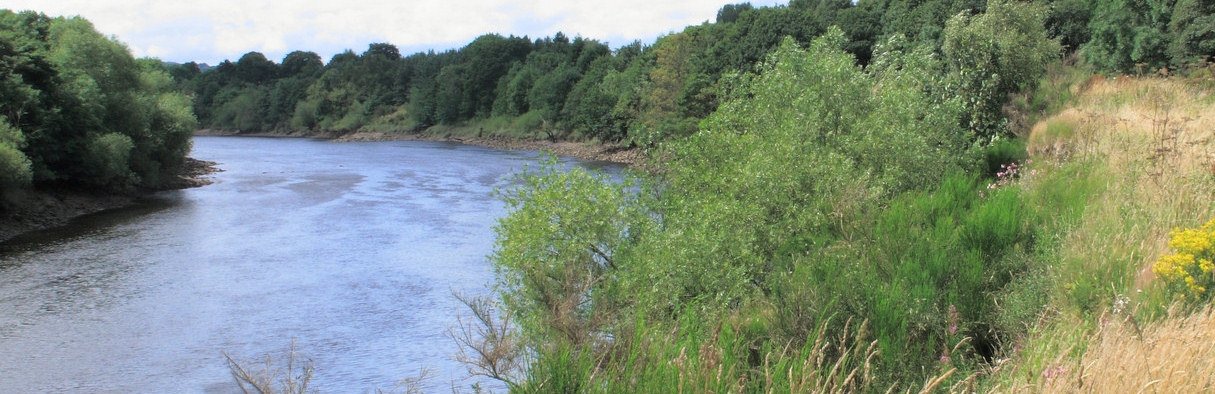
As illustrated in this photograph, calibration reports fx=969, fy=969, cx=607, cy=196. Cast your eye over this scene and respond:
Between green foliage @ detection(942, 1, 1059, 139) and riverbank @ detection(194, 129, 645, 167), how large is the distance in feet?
72.7

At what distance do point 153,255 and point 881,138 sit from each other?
24.9 meters

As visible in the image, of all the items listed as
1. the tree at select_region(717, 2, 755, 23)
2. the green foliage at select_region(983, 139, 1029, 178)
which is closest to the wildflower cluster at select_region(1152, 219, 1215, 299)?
the green foliage at select_region(983, 139, 1029, 178)

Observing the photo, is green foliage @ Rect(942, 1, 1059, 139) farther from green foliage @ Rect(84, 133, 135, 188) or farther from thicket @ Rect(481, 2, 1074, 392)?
green foliage @ Rect(84, 133, 135, 188)

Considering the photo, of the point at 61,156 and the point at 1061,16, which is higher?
the point at 1061,16

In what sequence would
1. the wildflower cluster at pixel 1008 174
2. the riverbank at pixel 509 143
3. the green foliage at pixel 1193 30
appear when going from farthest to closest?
the riverbank at pixel 509 143
the green foliage at pixel 1193 30
the wildflower cluster at pixel 1008 174

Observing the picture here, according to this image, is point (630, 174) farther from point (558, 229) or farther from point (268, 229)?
point (268, 229)

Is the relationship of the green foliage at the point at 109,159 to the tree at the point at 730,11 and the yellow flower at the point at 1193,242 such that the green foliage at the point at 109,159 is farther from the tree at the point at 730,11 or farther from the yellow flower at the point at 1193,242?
the tree at the point at 730,11

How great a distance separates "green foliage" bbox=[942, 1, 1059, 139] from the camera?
2220 centimetres

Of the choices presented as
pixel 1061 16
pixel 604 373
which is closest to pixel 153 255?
pixel 604 373

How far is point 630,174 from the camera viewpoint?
22422mm

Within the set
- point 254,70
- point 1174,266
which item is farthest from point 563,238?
point 254,70

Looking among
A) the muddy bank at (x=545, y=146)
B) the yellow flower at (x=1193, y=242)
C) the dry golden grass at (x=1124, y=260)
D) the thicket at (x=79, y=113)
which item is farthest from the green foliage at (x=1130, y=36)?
the thicket at (x=79, y=113)

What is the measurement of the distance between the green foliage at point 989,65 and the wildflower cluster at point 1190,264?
1487 centimetres

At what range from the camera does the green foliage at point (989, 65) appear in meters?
22.2
